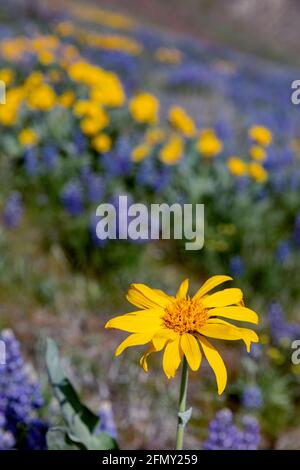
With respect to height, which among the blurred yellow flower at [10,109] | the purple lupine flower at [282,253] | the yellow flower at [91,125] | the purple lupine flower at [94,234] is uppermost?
the blurred yellow flower at [10,109]

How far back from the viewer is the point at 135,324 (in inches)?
48.7

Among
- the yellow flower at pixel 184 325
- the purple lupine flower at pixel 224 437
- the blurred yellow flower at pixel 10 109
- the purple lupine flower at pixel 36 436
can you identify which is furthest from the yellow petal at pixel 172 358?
the blurred yellow flower at pixel 10 109

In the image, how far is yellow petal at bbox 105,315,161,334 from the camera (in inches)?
47.9

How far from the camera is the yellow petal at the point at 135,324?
122cm

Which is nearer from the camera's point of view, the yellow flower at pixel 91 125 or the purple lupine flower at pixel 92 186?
the purple lupine flower at pixel 92 186

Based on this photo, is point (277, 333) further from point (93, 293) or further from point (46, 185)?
point (46, 185)

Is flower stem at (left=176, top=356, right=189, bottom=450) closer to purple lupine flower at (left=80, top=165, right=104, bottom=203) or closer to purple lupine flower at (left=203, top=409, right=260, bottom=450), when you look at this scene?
purple lupine flower at (left=203, top=409, right=260, bottom=450)

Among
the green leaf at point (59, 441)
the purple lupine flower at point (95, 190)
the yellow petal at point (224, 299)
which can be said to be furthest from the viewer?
Result: the purple lupine flower at point (95, 190)

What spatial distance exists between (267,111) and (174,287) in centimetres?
507

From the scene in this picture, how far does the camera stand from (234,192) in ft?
13.3

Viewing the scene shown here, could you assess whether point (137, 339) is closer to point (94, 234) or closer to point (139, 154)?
point (94, 234)

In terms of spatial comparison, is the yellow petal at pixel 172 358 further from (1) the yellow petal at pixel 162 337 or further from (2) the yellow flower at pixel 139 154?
(2) the yellow flower at pixel 139 154

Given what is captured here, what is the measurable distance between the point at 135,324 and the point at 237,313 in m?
0.20

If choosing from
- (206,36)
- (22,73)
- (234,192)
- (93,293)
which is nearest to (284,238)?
(234,192)
